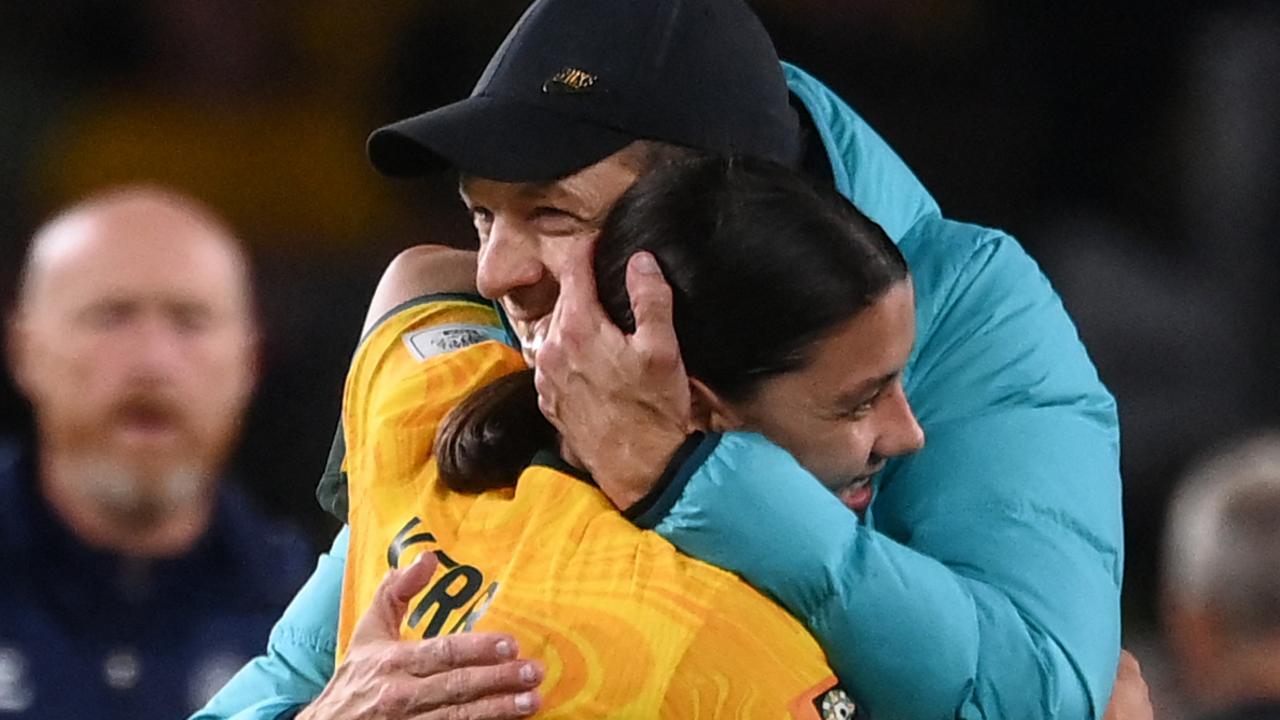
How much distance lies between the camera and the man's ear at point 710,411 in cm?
167

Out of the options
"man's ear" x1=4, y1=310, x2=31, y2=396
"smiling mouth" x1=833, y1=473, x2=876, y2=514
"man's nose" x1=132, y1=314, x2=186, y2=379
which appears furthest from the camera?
"man's ear" x1=4, y1=310, x2=31, y2=396

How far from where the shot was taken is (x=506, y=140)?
6.00ft

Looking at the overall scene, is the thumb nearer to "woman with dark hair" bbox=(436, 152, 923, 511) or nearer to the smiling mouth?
"woman with dark hair" bbox=(436, 152, 923, 511)

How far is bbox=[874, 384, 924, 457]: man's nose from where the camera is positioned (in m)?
1.71

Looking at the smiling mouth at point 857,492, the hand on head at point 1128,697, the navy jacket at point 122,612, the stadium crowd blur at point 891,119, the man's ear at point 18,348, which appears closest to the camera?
the smiling mouth at point 857,492

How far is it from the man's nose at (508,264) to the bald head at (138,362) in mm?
2067

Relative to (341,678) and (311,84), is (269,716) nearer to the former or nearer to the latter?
(341,678)

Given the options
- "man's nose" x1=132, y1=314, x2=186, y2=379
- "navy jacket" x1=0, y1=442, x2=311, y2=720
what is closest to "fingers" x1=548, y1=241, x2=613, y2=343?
"navy jacket" x1=0, y1=442, x2=311, y2=720

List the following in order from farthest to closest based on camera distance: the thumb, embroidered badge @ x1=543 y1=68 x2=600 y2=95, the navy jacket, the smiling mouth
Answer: the navy jacket → embroidered badge @ x1=543 y1=68 x2=600 y2=95 → the smiling mouth → the thumb

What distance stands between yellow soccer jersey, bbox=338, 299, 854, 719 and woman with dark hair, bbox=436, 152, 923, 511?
0.05m

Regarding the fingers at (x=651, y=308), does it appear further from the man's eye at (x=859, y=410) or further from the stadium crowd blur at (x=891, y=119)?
the stadium crowd blur at (x=891, y=119)

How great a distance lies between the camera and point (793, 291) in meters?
1.61

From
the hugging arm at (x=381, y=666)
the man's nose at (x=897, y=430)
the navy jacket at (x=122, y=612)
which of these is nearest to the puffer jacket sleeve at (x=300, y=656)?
the hugging arm at (x=381, y=666)

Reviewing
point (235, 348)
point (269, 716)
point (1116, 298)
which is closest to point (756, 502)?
point (269, 716)
